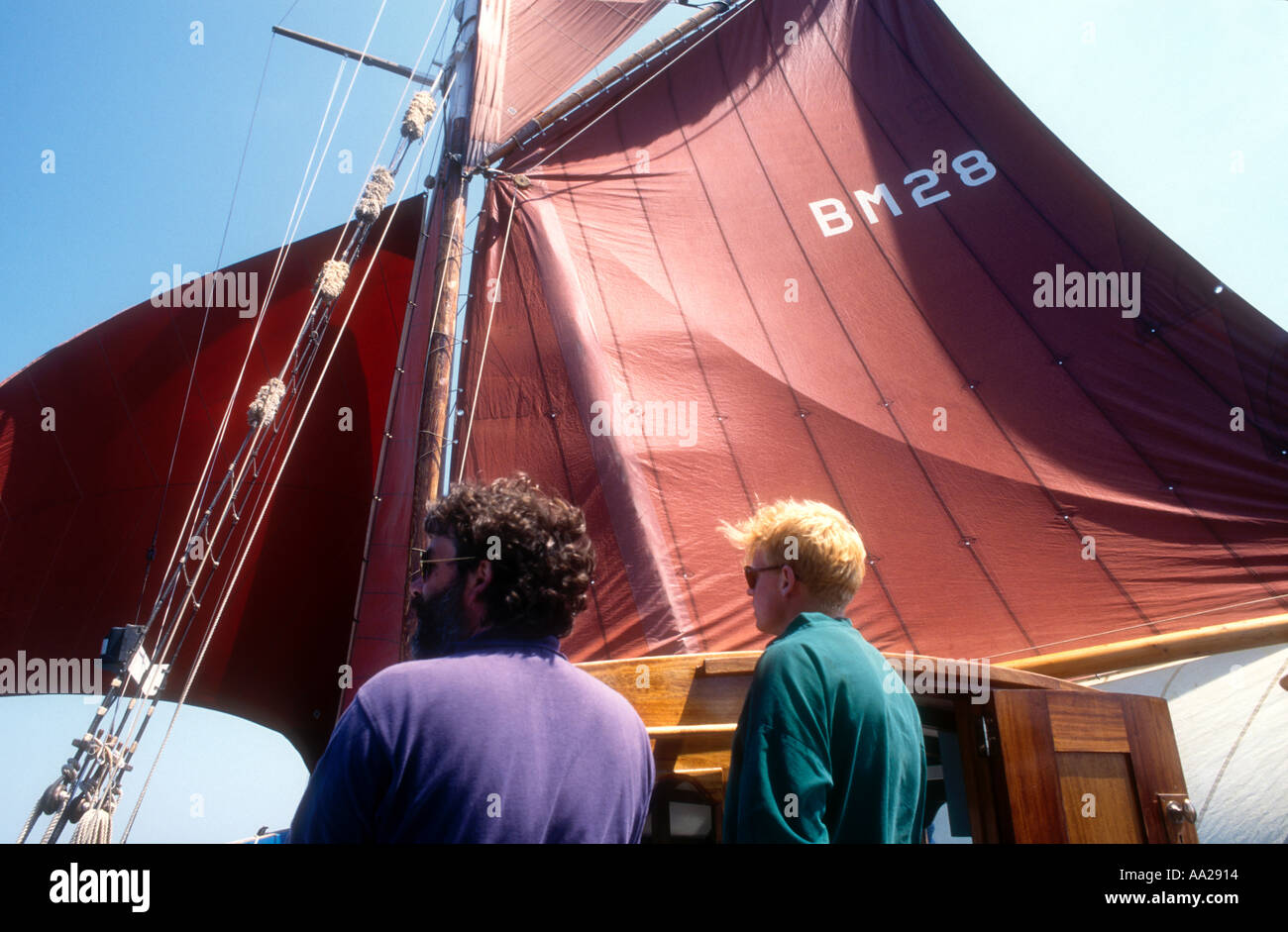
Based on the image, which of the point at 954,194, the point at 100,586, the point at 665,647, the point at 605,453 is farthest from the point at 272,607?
the point at 954,194

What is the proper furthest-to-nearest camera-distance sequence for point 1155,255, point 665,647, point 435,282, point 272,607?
point 272,607, point 435,282, point 1155,255, point 665,647

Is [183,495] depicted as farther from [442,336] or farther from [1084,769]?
[1084,769]

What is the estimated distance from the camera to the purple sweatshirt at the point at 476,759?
0.91 m

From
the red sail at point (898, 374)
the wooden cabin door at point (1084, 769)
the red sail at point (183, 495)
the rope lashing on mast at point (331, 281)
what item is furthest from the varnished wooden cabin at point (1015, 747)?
the red sail at point (183, 495)

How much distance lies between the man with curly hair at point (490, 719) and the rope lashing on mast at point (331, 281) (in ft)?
15.4

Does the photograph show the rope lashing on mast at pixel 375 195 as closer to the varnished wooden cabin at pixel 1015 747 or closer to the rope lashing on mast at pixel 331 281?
the rope lashing on mast at pixel 331 281

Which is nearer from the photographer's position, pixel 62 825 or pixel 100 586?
pixel 62 825

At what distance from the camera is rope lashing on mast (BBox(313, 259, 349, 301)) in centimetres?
546

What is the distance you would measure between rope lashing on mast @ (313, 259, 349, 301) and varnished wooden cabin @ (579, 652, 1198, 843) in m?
4.08

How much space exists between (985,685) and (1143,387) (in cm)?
363

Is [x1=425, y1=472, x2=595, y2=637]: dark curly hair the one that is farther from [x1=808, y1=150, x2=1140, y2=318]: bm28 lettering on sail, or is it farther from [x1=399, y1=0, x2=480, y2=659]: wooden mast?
[x1=808, y1=150, x2=1140, y2=318]: bm28 lettering on sail

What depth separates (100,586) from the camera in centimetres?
624

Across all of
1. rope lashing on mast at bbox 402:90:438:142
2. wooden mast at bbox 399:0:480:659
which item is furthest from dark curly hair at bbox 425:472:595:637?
rope lashing on mast at bbox 402:90:438:142
